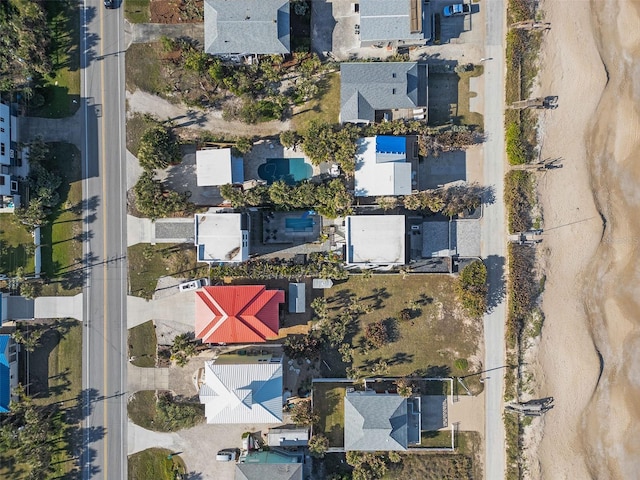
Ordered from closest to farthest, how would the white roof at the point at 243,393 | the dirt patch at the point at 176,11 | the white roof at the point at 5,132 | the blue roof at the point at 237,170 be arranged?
the white roof at the point at 243,393, the white roof at the point at 5,132, the blue roof at the point at 237,170, the dirt patch at the point at 176,11

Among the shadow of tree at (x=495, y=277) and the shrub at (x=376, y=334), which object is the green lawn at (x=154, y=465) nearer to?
the shrub at (x=376, y=334)

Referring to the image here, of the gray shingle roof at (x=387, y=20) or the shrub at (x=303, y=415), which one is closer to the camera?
the gray shingle roof at (x=387, y=20)

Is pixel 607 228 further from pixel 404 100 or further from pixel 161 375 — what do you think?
pixel 161 375

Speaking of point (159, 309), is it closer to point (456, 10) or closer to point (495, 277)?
point (495, 277)

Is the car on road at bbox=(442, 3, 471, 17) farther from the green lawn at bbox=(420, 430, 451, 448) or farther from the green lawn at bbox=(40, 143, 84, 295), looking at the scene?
the green lawn at bbox=(420, 430, 451, 448)

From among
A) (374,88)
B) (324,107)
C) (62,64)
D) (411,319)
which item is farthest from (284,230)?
(62,64)

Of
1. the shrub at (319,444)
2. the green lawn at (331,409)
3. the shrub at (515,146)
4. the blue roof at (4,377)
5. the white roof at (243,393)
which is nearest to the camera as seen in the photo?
the white roof at (243,393)

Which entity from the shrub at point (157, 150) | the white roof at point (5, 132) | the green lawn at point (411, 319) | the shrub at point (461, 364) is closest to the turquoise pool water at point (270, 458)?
the green lawn at point (411, 319)
